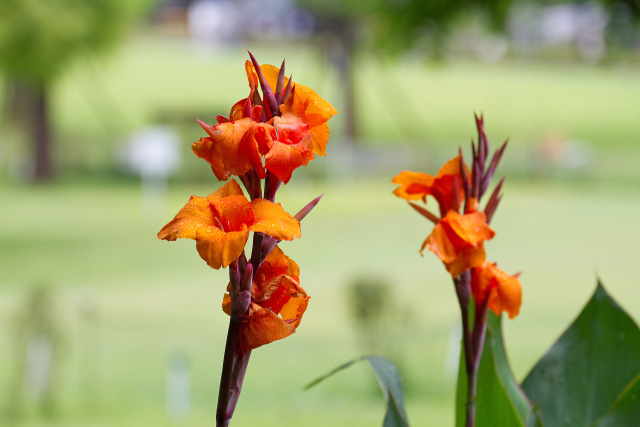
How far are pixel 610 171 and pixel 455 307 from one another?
459 cm

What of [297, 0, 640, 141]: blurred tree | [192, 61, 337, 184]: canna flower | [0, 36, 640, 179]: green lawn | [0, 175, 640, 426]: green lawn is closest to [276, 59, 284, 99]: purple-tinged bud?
[192, 61, 337, 184]: canna flower

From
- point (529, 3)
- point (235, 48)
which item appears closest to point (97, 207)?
point (529, 3)

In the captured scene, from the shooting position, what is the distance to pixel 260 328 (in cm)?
34

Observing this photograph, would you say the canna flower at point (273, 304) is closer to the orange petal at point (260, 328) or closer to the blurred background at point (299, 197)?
the orange petal at point (260, 328)

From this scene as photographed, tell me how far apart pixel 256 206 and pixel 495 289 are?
16cm

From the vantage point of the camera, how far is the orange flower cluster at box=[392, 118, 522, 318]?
43 centimetres

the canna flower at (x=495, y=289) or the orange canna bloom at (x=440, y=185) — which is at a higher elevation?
the orange canna bloom at (x=440, y=185)

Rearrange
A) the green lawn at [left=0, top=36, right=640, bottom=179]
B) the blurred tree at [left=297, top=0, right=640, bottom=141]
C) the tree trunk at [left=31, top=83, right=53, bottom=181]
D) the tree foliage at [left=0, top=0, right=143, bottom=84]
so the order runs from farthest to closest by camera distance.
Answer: the green lawn at [left=0, top=36, right=640, bottom=179]
the tree trunk at [left=31, top=83, right=53, bottom=181]
the tree foliage at [left=0, top=0, right=143, bottom=84]
the blurred tree at [left=297, top=0, right=640, bottom=141]

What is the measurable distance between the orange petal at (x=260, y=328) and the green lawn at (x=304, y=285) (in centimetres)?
196

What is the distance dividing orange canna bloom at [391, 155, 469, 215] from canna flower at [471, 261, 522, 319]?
39 mm

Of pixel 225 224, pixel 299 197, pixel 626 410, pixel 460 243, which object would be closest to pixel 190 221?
pixel 225 224

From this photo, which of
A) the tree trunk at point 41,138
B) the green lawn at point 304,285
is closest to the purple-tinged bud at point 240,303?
the green lawn at point 304,285

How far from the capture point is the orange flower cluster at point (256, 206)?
13.4 inches

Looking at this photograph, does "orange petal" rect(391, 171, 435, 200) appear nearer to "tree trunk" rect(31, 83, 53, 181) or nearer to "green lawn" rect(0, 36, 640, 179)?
"green lawn" rect(0, 36, 640, 179)
